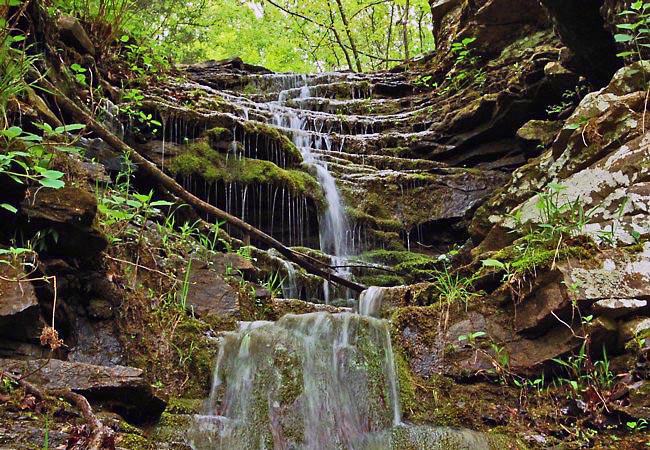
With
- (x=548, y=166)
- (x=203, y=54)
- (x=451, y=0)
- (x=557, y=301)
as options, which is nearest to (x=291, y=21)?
(x=203, y=54)

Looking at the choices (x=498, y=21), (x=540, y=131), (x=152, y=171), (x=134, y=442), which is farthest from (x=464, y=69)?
(x=134, y=442)

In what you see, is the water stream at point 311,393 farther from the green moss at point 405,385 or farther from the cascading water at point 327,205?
the cascading water at point 327,205

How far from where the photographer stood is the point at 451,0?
41.4ft

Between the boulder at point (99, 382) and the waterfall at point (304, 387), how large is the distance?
37cm

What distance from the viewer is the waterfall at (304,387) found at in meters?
3.12

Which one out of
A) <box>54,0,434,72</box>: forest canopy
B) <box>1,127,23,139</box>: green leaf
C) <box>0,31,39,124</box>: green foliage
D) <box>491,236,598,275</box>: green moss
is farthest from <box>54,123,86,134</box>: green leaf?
<box>54,0,434,72</box>: forest canopy

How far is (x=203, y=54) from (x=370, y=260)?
15997 mm

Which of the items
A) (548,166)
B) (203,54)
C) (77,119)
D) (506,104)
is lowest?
(548,166)

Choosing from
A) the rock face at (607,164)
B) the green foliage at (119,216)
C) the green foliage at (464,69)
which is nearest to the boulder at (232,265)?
the green foliage at (119,216)

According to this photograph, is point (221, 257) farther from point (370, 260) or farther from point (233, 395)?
point (370, 260)

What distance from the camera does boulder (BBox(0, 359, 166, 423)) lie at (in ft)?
8.18

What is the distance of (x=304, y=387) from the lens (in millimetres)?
3402

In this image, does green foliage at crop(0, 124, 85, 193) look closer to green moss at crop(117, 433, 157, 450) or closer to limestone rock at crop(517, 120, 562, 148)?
green moss at crop(117, 433, 157, 450)

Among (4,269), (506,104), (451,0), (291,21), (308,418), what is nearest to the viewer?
(4,269)
